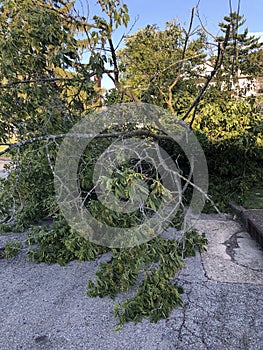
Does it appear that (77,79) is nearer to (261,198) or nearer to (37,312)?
(37,312)

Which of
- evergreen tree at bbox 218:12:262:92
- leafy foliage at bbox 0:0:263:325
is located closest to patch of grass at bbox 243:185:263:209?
leafy foliage at bbox 0:0:263:325

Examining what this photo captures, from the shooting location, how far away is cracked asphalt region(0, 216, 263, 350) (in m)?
1.66

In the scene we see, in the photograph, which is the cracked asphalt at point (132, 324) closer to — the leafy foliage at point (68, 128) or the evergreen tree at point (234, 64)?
the leafy foliage at point (68, 128)

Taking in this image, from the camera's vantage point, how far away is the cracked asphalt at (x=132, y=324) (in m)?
1.66

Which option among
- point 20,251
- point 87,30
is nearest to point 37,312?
point 20,251

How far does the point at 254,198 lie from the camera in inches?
156

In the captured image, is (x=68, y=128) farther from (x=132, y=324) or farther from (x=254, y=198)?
(x=254, y=198)

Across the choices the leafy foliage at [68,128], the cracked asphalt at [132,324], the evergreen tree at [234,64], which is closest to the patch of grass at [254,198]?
the cracked asphalt at [132,324]

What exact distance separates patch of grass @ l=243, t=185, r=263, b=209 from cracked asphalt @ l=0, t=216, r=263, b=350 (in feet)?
3.47

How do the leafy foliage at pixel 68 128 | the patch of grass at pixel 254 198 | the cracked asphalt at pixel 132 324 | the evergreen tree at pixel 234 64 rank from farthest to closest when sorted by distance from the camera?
the patch of grass at pixel 254 198 → the evergreen tree at pixel 234 64 → the leafy foliage at pixel 68 128 → the cracked asphalt at pixel 132 324

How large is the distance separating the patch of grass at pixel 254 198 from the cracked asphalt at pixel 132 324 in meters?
1.06

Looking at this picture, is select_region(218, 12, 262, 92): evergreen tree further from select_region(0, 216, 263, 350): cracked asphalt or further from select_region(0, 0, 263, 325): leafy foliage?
select_region(0, 216, 263, 350): cracked asphalt

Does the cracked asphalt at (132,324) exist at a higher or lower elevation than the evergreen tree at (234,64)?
lower

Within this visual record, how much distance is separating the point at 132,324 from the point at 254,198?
2775 mm
